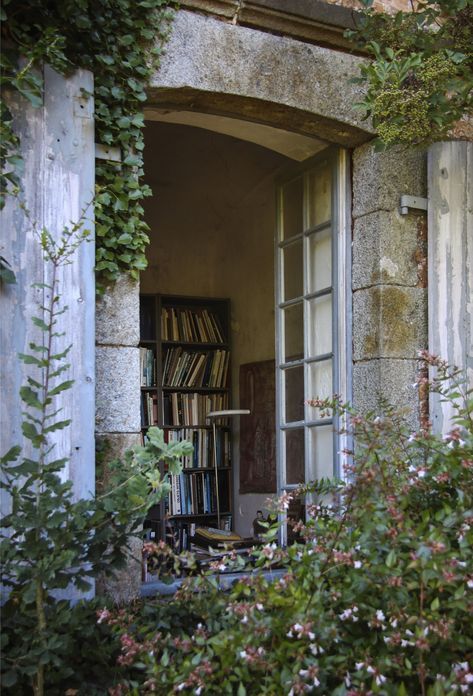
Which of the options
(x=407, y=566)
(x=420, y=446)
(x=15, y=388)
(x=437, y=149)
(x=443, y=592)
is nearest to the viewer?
(x=407, y=566)

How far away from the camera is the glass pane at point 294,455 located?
4.35 m

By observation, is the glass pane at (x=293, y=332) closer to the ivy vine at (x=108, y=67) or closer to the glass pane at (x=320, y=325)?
the glass pane at (x=320, y=325)

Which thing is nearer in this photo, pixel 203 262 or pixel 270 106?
pixel 270 106

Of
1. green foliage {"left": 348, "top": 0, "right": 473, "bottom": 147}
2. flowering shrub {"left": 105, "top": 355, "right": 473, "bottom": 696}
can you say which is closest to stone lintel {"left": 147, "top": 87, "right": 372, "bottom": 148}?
green foliage {"left": 348, "top": 0, "right": 473, "bottom": 147}

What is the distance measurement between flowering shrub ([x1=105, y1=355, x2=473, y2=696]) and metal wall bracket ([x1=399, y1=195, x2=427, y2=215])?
1.93 metres

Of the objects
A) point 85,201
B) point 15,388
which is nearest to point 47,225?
point 85,201

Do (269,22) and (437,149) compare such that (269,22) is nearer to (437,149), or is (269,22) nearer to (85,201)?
(437,149)

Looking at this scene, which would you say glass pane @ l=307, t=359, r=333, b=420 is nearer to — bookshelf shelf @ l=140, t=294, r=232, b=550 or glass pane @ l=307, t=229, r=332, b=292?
glass pane @ l=307, t=229, r=332, b=292

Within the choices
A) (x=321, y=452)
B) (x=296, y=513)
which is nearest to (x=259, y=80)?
(x=321, y=452)

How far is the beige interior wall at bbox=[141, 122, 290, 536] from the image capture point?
650 centimetres

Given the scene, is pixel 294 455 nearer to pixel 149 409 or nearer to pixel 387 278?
→ pixel 387 278

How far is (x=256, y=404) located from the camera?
6551mm

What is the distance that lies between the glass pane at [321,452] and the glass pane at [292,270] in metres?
0.74

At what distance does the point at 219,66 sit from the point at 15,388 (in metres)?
1.69
